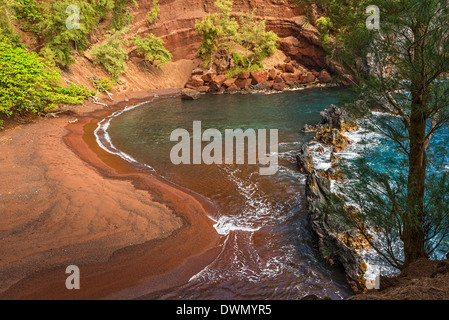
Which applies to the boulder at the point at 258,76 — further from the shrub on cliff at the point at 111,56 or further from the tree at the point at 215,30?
the shrub on cliff at the point at 111,56

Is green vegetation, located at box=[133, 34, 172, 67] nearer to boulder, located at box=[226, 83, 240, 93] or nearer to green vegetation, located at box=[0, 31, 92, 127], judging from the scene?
boulder, located at box=[226, 83, 240, 93]

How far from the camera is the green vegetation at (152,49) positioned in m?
47.5

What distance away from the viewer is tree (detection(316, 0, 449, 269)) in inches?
223

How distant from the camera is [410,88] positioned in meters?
6.25

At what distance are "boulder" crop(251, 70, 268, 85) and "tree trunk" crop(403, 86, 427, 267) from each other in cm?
4530

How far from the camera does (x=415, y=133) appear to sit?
668cm

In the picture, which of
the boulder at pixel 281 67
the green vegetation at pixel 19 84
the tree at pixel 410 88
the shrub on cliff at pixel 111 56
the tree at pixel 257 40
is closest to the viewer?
the tree at pixel 410 88

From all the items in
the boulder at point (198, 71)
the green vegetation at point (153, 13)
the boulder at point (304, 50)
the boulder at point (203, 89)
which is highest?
the green vegetation at point (153, 13)

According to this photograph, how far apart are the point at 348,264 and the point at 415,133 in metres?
4.78

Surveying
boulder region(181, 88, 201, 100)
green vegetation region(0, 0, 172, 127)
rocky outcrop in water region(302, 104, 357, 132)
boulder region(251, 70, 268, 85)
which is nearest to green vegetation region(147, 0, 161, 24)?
green vegetation region(0, 0, 172, 127)

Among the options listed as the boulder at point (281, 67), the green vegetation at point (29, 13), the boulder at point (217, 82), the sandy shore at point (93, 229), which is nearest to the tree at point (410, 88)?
the sandy shore at point (93, 229)

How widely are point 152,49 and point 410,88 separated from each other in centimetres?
4946

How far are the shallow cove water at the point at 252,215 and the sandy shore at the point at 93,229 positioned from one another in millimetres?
843

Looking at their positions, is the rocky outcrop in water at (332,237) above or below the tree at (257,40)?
below
